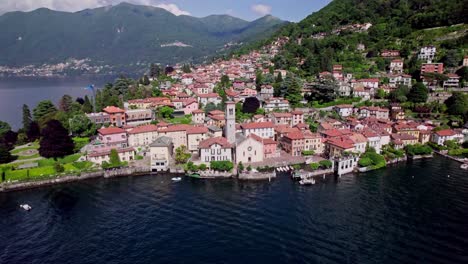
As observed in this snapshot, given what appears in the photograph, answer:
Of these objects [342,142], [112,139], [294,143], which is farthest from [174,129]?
[342,142]

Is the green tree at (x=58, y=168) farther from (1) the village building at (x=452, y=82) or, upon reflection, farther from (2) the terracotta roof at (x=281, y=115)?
(1) the village building at (x=452, y=82)

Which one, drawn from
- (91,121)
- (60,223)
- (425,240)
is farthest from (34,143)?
(425,240)

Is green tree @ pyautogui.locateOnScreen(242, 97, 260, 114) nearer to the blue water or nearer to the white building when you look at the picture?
the blue water

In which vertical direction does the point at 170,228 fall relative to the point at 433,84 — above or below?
below

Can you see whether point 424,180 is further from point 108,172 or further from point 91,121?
point 91,121

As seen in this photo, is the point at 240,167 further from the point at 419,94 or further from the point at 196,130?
the point at 419,94

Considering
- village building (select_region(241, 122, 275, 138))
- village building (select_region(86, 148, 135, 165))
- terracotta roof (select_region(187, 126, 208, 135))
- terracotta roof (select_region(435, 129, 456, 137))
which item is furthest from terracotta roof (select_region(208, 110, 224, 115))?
terracotta roof (select_region(435, 129, 456, 137))

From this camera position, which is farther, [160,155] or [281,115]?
[281,115]
